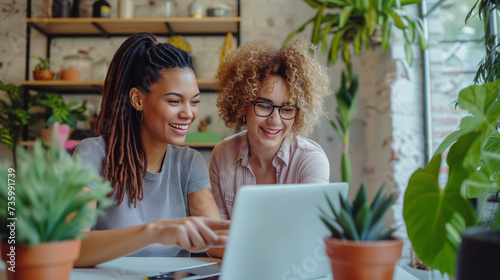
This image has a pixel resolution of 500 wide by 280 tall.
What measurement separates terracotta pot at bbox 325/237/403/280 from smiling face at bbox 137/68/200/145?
77cm

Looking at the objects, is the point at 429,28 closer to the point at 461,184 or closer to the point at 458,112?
the point at 458,112

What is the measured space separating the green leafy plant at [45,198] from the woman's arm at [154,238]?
22 cm

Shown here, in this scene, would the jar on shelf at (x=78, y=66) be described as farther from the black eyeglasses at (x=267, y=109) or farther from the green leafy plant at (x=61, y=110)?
the black eyeglasses at (x=267, y=109)

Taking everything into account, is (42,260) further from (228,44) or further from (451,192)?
(228,44)

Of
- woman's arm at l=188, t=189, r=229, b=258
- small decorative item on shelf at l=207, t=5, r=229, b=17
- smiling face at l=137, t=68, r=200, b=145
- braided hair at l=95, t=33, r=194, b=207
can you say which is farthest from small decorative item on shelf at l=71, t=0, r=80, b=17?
woman's arm at l=188, t=189, r=229, b=258

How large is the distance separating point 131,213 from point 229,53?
0.77 meters

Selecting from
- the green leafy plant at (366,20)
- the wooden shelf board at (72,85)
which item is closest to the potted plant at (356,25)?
the green leafy plant at (366,20)

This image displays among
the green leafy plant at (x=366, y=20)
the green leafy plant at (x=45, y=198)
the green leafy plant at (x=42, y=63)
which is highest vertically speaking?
the green leafy plant at (x=366, y=20)

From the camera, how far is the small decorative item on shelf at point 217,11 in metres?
2.97

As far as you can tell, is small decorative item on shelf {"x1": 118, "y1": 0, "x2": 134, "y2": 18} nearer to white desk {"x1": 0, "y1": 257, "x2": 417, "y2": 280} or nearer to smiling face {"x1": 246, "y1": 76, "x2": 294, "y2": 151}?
smiling face {"x1": 246, "y1": 76, "x2": 294, "y2": 151}

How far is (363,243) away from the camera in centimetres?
57

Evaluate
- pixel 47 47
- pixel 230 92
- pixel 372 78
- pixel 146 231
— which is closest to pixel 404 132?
pixel 372 78

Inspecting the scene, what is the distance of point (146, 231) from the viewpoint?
832 millimetres

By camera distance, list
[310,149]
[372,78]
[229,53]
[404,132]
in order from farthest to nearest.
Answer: [372,78], [404,132], [229,53], [310,149]
